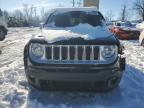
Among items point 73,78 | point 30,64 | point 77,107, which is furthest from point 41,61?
point 77,107

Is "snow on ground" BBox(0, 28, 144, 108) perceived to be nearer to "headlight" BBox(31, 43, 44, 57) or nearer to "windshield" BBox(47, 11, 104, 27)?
"headlight" BBox(31, 43, 44, 57)

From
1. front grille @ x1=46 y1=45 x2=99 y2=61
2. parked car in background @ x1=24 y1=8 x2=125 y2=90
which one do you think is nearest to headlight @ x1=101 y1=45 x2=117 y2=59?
parked car in background @ x1=24 y1=8 x2=125 y2=90

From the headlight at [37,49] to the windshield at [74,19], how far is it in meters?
1.88

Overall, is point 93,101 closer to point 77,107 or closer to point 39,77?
point 77,107

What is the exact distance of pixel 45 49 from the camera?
5488 mm

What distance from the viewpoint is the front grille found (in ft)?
17.8

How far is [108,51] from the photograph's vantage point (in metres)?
5.52

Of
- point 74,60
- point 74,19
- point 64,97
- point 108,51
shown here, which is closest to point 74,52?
point 74,60

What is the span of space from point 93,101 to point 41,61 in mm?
1194

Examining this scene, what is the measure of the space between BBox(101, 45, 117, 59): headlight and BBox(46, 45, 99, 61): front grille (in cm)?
12

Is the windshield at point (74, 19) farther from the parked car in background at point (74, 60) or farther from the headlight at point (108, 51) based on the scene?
the headlight at point (108, 51)

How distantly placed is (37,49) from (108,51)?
1235 mm

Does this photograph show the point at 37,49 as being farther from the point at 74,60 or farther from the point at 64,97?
the point at 64,97

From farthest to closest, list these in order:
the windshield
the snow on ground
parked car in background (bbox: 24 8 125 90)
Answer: the windshield, the snow on ground, parked car in background (bbox: 24 8 125 90)
